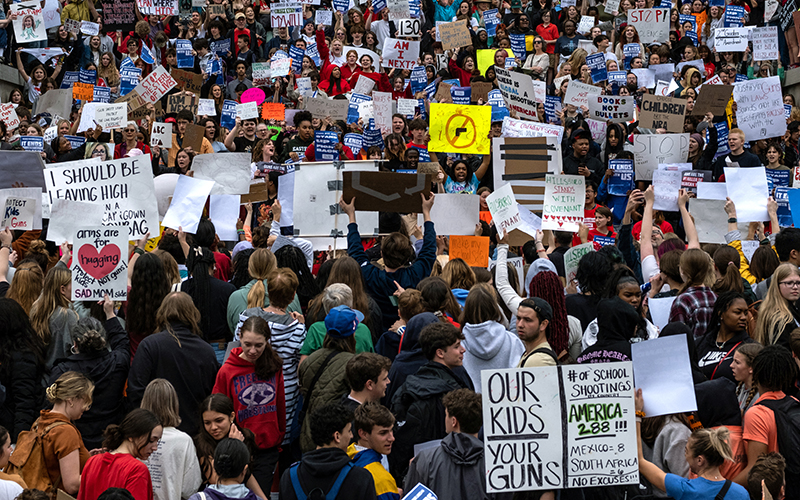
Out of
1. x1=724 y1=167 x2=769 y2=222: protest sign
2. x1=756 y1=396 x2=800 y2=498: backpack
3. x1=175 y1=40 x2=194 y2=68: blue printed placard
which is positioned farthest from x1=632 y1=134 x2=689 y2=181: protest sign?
x1=175 y1=40 x2=194 y2=68: blue printed placard

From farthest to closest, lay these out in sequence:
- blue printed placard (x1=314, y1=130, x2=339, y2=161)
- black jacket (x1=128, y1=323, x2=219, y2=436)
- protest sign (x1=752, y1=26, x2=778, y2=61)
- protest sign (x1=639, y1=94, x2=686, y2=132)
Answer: protest sign (x1=752, y1=26, x2=778, y2=61), protest sign (x1=639, y1=94, x2=686, y2=132), blue printed placard (x1=314, y1=130, x2=339, y2=161), black jacket (x1=128, y1=323, x2=219, y2=436)

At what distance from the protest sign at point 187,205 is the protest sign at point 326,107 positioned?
6.54m

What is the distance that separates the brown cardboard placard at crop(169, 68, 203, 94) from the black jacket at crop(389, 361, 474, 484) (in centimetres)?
1285

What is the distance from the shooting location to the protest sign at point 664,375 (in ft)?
15.7

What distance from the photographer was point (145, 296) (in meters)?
6.39

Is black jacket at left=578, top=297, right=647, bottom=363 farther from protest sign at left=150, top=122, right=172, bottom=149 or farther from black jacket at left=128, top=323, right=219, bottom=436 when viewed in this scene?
protest sign at left=150, top=122, right=172, bottom=149

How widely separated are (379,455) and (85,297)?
3.08 metres

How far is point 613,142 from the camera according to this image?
13.8 m

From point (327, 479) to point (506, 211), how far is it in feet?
17.3

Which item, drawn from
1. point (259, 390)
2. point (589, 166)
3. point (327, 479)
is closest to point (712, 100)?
point (589, 166)

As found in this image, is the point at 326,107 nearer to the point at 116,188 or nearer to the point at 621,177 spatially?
the point at 621,177

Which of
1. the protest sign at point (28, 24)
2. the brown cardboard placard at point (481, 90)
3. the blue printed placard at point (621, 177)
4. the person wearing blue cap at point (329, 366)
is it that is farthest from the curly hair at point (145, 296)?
the protest sign at point (28, 24)

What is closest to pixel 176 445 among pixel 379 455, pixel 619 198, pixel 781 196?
pixel 379 455

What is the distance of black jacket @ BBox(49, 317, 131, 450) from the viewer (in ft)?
19.0
